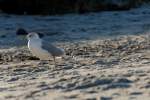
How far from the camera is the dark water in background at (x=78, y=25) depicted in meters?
19.0

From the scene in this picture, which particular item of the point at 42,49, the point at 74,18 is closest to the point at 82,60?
the point at 42,49

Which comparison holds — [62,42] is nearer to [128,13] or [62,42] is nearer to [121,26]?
[121,26]

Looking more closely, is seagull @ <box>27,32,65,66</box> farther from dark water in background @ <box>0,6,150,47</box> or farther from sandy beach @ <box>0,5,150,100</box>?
dark water in background @ <box>0,6,150,47</box>

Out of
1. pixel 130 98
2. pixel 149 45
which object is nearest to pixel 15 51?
pixel 149 45

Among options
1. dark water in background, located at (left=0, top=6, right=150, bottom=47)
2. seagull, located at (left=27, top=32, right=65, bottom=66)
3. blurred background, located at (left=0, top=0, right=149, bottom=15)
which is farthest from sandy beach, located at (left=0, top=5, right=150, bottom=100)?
blurred background, located at (left=0, top=0, right=149, bottom=15)

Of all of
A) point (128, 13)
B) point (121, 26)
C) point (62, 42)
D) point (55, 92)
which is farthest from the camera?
point (128, 13)

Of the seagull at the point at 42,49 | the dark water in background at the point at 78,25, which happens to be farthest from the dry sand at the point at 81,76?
the dark water in background at the point at 78,25

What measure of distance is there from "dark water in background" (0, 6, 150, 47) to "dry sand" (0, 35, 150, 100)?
13.4 feet

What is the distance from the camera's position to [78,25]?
2255 cm

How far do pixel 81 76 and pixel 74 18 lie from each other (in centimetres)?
1599

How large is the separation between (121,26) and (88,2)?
717 cm

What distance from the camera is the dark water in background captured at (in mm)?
19016

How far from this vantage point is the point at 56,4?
28016mm

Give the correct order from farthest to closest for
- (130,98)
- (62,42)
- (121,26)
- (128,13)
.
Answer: (128,13) < (121,26) < (62,42) < (130,98)
